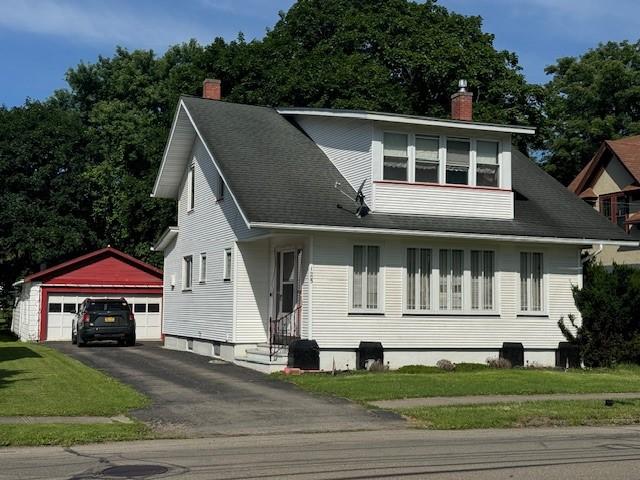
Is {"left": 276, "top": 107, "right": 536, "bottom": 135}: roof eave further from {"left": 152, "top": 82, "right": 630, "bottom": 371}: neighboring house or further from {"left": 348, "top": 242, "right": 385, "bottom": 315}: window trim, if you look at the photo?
{"left": 348, "top": 242, "right": 385, "bottom": 315}: window trim

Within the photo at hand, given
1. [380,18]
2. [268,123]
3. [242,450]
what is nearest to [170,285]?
[268,123]

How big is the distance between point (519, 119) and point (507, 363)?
19421 mm

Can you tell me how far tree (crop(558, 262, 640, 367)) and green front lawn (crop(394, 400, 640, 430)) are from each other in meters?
7.75

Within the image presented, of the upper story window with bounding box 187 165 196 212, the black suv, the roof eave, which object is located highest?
the roof eave

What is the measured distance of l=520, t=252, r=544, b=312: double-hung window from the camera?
2378 cm

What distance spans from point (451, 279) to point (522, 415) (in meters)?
8.53

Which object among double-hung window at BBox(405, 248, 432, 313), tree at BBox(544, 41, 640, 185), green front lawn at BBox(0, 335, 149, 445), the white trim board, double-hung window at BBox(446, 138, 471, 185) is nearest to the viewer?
green front lawn at BBox(0, 335, 149, 445)

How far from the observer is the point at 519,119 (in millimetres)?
39438

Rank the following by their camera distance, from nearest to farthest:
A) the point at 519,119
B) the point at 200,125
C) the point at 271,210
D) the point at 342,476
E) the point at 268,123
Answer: the point at 342,476 < the point at 271,210 < the point at 200,125 < the point at 268,123 < the point at 519,119

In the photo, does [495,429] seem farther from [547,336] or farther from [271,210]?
[547,336]

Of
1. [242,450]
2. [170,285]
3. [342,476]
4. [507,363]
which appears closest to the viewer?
[342,476]

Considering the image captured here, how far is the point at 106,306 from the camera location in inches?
1190

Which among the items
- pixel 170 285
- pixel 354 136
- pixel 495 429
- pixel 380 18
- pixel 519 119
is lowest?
pixel 495 429

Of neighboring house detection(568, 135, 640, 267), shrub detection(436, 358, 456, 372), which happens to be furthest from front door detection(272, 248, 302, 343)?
neighboring house detection(568, 135, 640, 267)
